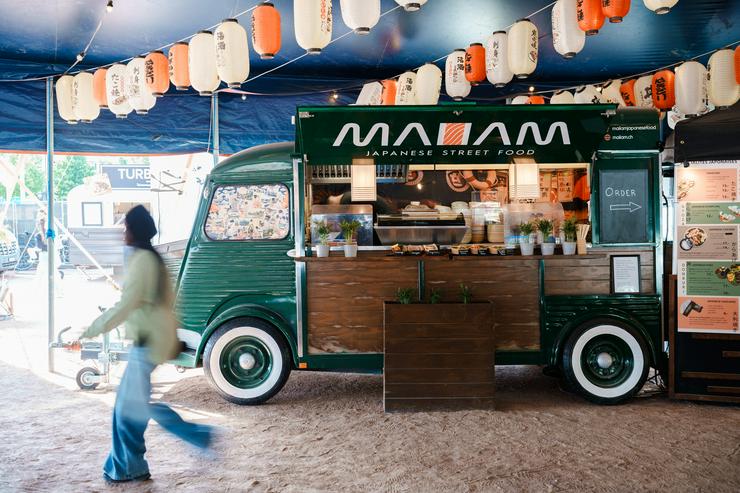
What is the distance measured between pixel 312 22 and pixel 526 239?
305 cm

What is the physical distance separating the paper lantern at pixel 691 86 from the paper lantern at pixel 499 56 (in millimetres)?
2367

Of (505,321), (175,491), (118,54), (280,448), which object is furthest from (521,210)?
(118,54)

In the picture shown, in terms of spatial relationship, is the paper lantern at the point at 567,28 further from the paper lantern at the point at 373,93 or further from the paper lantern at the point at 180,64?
the paper lantern at the point at 180,64

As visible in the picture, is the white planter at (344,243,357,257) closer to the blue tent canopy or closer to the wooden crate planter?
the wooden crate planter

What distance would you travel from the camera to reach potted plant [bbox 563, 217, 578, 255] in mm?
5957

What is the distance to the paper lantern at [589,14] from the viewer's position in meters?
5.94

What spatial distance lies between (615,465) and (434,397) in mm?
1738

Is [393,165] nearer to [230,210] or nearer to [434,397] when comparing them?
[230,210]

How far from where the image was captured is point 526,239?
6.04 metres

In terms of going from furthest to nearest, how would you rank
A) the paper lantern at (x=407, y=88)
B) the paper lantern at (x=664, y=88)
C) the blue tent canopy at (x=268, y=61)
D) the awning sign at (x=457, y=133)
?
the paper lantern at (x=407, y=88)
the paper lantern at (x=664, y=88)
the blue tent canopy at (x=268, y=61)
the awning sign at (x=457, y=133)

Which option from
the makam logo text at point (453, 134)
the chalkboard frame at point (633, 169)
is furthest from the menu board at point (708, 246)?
the makam logo text at point (453, 134)

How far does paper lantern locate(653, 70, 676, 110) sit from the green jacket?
723 cm

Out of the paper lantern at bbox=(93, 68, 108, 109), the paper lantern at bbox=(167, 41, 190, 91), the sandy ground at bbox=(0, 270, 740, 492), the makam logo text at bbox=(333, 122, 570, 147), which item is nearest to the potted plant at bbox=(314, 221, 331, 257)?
the makam logo text at bbox=(333, 122, 570, 147)

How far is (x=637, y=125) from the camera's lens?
6.00 m
